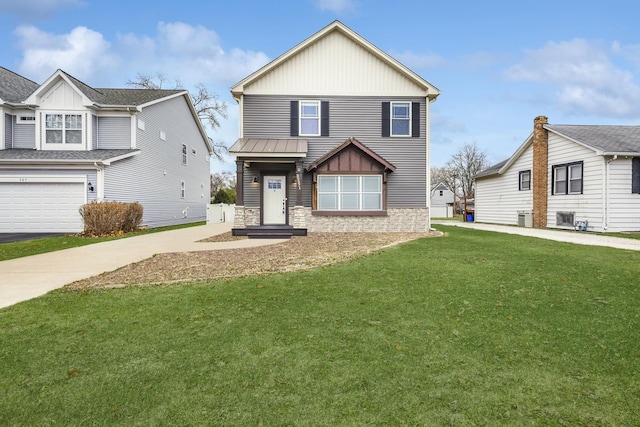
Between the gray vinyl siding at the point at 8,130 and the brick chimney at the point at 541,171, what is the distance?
26.8m

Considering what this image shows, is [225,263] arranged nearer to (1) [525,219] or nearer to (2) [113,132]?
(2) [113,132]

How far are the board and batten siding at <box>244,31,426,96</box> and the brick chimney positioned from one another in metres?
7.13

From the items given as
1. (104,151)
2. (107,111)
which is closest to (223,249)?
(104,151)

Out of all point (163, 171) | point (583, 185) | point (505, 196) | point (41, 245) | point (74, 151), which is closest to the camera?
point (41, 245)

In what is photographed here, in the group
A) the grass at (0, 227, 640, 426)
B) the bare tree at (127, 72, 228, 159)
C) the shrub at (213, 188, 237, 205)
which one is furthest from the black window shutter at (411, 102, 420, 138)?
the bare tree at (127, 72, 228, 159)

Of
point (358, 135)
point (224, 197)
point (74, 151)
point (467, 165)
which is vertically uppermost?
point (467, 165)

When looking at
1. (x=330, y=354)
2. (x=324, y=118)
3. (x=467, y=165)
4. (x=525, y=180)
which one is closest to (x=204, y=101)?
(x=324, y=118)

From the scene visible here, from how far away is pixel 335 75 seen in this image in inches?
605

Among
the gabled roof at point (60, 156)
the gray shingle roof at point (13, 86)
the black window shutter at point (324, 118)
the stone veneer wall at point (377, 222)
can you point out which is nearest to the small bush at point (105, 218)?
the gabled roof at point (60, 156)

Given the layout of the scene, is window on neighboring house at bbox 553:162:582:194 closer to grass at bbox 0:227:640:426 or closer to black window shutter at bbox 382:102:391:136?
black window shutter at bbox 382:102:391:136

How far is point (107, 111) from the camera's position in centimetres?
1781

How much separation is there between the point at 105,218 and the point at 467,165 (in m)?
53.1

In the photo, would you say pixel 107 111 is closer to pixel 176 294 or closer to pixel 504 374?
pixel 176 294

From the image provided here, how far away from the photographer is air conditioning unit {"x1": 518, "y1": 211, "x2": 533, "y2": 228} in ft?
59.4
